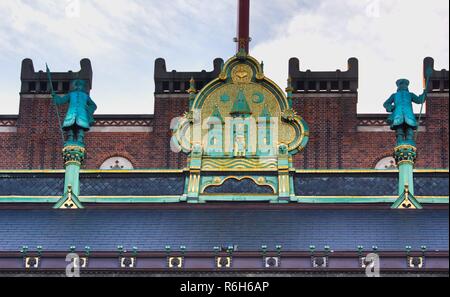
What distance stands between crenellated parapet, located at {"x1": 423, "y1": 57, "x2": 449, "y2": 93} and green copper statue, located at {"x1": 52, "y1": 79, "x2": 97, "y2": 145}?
32250 millimetres

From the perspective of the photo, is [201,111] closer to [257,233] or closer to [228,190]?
[228,190]

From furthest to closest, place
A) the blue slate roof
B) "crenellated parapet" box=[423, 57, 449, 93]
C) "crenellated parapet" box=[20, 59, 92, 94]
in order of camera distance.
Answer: "crenellated parapet" box=[20, 59, 92, 94], "crenellated parapet" box=[423, 57, 449, 93], the blue slate roof

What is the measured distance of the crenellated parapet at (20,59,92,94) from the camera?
71.2 meters

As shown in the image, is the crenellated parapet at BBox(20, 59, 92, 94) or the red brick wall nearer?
the red brick wall

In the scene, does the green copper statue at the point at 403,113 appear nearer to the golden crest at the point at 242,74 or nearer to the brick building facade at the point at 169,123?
the golden crest at the point at 242,74

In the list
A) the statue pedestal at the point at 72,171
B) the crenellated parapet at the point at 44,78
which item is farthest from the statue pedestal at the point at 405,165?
the crenellated parapet at the point at 44,78

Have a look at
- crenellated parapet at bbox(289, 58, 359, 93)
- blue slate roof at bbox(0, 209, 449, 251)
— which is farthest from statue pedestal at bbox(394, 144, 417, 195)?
crenellated parapet at bbox(289, 58, 359, 93)

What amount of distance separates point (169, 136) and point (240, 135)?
30863 mm

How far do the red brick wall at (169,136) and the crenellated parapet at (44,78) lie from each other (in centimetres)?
123

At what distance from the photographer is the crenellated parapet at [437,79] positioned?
6988 cm

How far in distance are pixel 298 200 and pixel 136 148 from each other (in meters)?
33.3

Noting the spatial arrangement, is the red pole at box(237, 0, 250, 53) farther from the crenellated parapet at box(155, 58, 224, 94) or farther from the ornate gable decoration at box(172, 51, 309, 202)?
the ornate gable decoration at box(172, 51, 309, 202)

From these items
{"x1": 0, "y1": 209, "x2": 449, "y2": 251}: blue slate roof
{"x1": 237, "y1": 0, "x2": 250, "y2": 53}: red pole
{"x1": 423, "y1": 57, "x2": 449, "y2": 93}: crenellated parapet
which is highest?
{"x1": 237, "y1": 0, "x2": 250, "y2": 53}: red pole

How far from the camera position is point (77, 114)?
4000 centimetres
